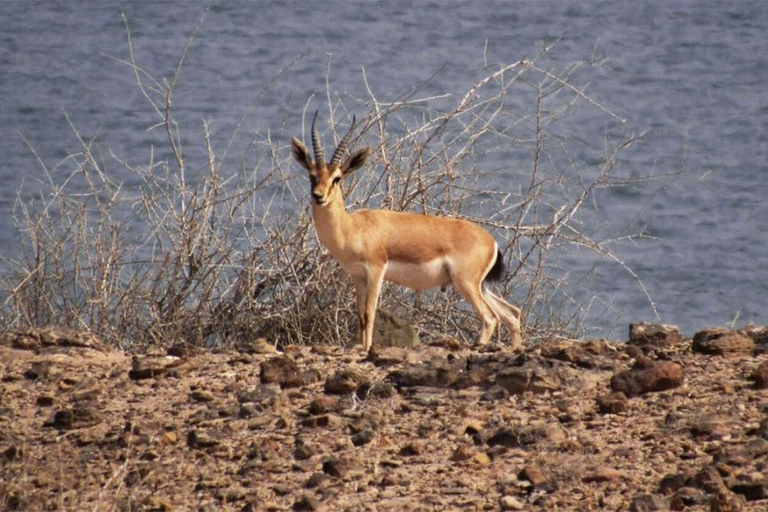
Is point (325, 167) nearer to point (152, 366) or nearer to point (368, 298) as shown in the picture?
point (368, 298)

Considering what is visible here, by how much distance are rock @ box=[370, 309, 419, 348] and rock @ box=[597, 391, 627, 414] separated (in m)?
2.62

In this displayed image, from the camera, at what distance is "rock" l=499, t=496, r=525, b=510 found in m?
6.34

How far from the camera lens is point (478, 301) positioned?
1049cm

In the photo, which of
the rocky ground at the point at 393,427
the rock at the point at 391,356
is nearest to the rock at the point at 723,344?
the rocky ground at the point at 393,427

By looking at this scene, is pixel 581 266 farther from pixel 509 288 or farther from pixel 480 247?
pixel 480 247

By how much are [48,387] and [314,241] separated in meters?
3.55

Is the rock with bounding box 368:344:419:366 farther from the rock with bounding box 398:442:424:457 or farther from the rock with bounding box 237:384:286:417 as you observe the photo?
the rock with bounding box 398:442:424:457

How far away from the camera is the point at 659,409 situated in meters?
7.29

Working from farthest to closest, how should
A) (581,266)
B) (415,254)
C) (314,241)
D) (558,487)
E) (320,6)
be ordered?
(320,6) → (581,266) → (314,241) → (415,254) → (558,487)

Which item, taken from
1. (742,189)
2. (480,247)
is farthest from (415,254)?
(742,189)

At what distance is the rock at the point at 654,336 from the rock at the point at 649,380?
3.04 ft

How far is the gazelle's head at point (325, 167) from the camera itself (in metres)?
9.83

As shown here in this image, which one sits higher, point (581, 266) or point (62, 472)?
point (62, 472)

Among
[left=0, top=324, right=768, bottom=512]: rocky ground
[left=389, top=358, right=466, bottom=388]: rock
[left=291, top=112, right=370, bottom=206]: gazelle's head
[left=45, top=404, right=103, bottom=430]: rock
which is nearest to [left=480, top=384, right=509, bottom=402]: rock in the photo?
[left=0, top=324, right=768, bottom=512]: rocky ground
